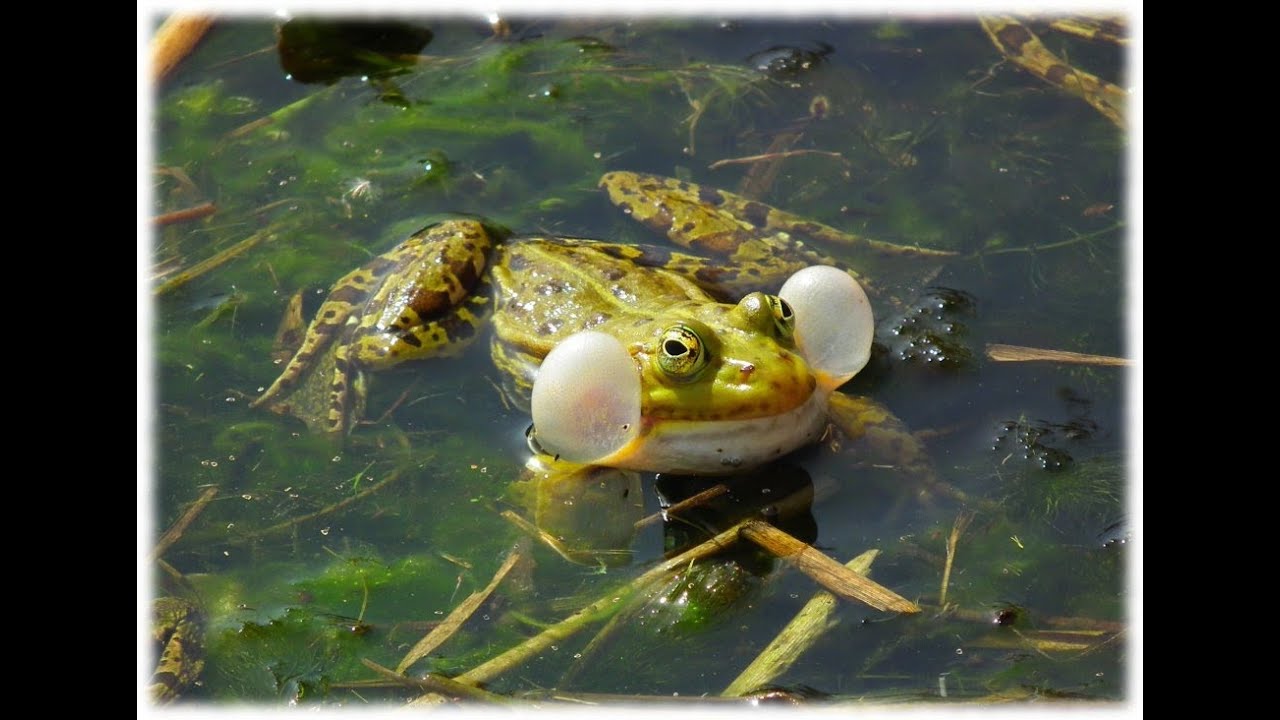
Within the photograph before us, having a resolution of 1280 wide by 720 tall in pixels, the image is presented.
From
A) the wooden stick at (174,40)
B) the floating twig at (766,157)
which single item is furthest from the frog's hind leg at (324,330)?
the wooden stick at (174,40)

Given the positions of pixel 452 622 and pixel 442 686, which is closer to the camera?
pixel 442 686

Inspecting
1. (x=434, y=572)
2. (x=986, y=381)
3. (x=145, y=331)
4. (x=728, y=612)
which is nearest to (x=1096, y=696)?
(x=728, y=612)

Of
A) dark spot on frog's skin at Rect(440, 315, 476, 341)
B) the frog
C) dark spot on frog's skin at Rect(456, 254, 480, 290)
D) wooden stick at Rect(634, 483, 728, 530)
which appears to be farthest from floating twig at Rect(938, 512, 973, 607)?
the frog

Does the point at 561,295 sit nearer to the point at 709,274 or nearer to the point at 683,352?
the point at 709,274

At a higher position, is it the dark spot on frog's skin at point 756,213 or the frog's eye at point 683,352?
the frog's eye at point 683,352

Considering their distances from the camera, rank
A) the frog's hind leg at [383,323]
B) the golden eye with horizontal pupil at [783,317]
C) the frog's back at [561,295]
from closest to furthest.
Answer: the golden eye with horizontal pupil at [783,317]
the frog's back at [561,295]
the frog's hind leg at [383,323]

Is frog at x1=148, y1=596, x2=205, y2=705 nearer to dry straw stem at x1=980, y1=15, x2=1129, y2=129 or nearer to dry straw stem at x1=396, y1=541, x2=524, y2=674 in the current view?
dry straw stem at x1=396, y1=541, x2=524, y2=674

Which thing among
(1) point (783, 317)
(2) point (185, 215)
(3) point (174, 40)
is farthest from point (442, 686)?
(3) point (174, 40)

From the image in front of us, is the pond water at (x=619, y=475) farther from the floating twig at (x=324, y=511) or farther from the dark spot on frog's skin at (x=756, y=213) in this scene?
the dark spot on frog's skin at (x=756, y=213)
